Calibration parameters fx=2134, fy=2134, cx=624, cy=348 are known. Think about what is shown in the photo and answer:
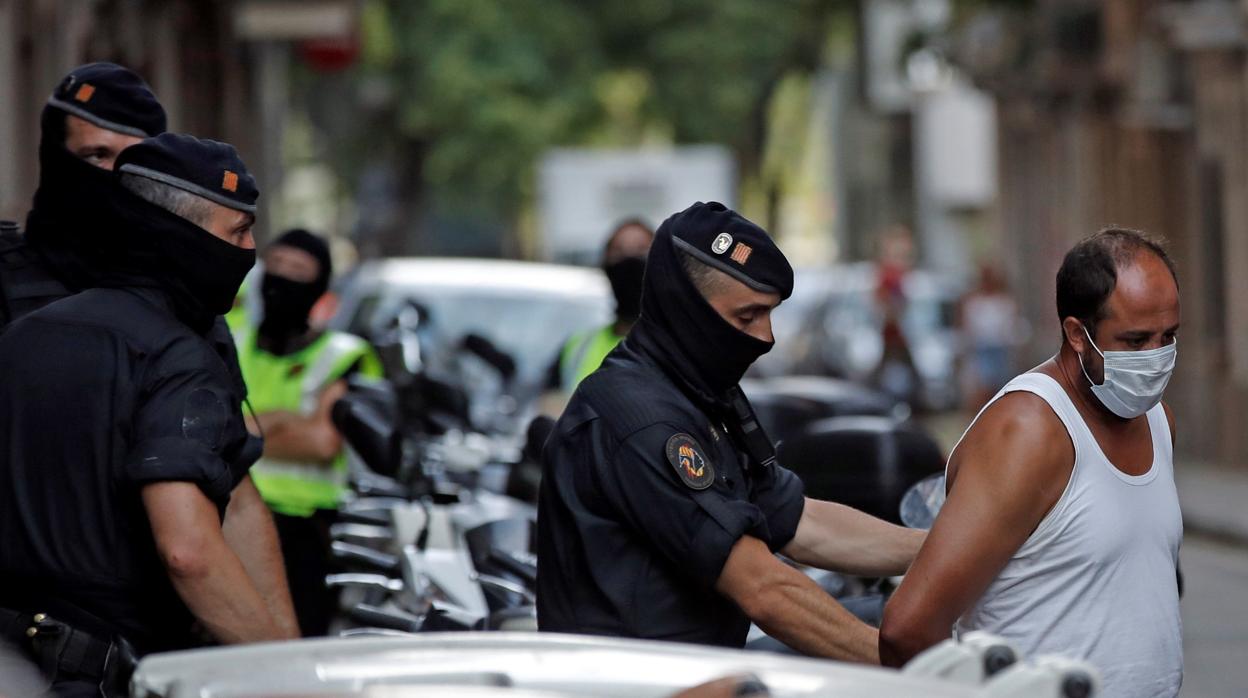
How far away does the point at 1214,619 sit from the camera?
36.6 feet

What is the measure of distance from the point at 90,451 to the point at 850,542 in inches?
62.7

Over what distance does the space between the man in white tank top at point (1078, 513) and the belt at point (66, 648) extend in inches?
55.2

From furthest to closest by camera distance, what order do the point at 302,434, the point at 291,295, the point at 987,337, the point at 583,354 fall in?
the point at 987,337 < the point at 583,354 < the point at 291,295 < the point at 302,434

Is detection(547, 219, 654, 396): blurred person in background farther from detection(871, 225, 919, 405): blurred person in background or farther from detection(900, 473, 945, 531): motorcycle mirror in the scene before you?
detection(871, 225, 919, 405): blurred person in background

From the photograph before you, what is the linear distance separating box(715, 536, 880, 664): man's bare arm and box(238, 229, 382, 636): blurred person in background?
338 cm

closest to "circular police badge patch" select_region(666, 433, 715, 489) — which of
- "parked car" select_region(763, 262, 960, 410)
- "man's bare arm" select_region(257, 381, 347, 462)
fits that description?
"man's bare arm" select_region(257, 381, 347, 462)

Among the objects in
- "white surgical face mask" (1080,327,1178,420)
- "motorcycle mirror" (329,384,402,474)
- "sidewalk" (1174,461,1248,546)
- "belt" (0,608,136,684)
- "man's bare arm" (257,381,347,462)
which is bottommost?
"sidewalk" (1174,461,1248,546)

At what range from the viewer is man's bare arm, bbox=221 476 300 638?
171 inches

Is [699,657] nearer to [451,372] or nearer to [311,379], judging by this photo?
[311,379]

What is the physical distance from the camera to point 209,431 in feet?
12.8

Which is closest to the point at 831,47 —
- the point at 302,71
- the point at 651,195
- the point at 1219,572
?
the point at 302,71

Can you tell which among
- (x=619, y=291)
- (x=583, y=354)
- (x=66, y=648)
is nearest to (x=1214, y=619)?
(x=583, y=354)

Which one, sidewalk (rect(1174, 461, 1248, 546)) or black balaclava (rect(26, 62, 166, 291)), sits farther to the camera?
sidewalk (rect(1174, 461, 1248, 546))

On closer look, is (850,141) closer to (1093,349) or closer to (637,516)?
(1093,349)
